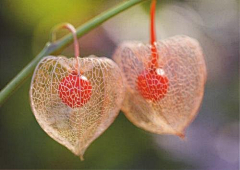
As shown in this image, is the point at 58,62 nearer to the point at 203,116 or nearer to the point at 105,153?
the point at 105,153

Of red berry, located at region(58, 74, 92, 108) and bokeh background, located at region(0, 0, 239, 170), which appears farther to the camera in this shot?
bokeh background, located at region(0, 0, 239, 170)

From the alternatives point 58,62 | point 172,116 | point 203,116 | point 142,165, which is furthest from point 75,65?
point 203,116

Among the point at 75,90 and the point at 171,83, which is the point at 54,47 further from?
the point at 171,83

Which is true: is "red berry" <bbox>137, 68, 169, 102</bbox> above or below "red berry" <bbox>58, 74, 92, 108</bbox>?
below

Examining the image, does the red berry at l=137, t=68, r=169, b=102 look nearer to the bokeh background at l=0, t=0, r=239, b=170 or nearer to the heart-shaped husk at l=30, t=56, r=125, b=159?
the heart-shaped husk at l=30, t=56, r=125, b=159

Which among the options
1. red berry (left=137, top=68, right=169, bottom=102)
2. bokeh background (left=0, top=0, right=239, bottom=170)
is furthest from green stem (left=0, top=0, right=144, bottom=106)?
bokeh background (left=0, top=0, right=239, bottom=170)

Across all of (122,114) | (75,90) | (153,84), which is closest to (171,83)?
(153,84)
